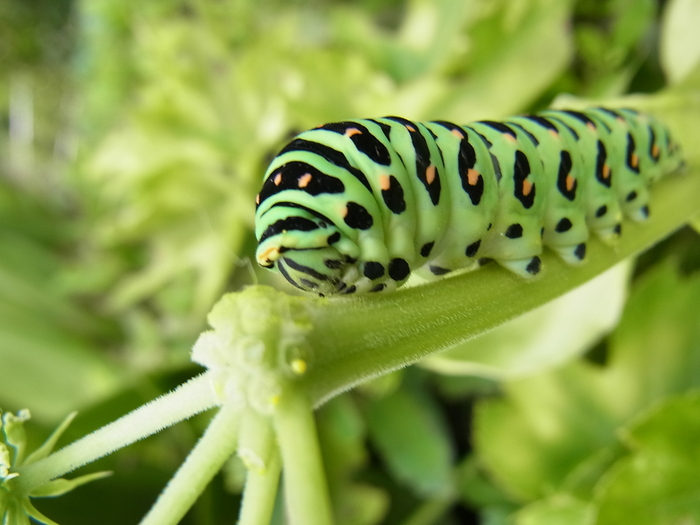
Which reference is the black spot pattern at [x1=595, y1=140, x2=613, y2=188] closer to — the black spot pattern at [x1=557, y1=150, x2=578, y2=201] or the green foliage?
the black spot pattern at [x1=557, y1=150, x2=578, y2=201]

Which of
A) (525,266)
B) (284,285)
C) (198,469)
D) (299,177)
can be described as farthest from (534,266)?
→ (284,285)

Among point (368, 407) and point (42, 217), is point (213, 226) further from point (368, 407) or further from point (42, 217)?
point (42, 217)

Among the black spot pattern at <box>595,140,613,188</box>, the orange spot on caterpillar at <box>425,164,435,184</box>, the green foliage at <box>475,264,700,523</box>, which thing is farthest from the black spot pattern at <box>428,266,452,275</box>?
the green foliage at <box>475,264,700,523</box>

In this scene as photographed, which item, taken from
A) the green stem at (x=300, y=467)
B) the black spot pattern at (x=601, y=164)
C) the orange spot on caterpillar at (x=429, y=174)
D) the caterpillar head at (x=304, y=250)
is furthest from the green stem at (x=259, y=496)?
the black spot pattern at (x=601, y=164)

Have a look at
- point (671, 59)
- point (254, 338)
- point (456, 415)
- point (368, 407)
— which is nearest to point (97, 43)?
point (368, 407)

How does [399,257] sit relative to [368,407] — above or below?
below

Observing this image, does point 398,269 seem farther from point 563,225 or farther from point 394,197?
point 563,225
